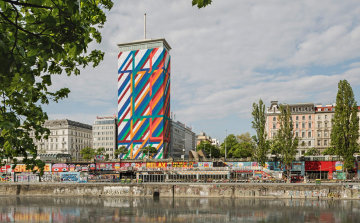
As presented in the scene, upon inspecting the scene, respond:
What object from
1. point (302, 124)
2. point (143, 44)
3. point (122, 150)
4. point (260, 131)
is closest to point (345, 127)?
point (260, 131)

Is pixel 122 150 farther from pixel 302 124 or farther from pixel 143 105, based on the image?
pixel 302 124

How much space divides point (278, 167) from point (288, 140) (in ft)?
40.1

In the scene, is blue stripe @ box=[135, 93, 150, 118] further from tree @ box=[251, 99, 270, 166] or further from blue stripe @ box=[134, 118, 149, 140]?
tree @ box=[251, 99, 270, 166]

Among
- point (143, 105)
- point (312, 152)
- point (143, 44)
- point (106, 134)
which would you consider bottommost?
point (312, 152)

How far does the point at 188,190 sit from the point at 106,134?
343ft

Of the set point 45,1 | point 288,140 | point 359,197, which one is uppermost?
point 45,1

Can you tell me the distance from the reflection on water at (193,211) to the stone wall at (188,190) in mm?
4155

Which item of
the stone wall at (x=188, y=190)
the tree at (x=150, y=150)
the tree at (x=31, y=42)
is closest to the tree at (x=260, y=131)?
the stone wall at (x=188, y=190)

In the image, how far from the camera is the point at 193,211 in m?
55.7

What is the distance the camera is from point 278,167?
95250 millimetres

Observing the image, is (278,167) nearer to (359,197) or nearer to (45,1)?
(359,197)

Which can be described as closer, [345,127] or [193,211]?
[193,211]

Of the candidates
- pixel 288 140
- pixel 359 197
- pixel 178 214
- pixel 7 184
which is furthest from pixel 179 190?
pixel 7 184

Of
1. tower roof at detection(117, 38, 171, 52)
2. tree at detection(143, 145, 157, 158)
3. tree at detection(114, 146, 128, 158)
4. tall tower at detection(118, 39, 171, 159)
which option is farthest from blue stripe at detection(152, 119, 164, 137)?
tower roof at detection(117, 38, 171, 52)
